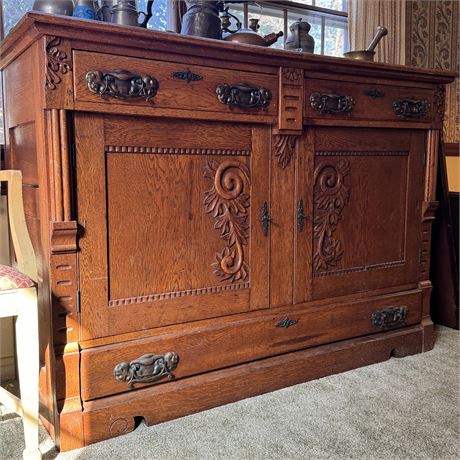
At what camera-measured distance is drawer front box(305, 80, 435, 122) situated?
1.81 m

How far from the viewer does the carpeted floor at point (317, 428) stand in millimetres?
1432

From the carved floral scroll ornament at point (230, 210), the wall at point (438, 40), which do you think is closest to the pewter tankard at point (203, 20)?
the carved floral scroll ornament at point (230, 210)

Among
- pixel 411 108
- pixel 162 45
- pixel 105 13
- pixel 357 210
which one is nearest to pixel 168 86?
pixel 162 45

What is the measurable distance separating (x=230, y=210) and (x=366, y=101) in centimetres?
70

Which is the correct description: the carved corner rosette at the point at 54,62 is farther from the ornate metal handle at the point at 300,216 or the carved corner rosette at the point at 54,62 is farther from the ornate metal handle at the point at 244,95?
the ornate metal handle at the point at 300,216

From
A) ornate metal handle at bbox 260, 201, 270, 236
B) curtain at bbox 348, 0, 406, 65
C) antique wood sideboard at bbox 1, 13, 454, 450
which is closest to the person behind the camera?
antique wood sideboard at bbox 1, 13, 454, 450

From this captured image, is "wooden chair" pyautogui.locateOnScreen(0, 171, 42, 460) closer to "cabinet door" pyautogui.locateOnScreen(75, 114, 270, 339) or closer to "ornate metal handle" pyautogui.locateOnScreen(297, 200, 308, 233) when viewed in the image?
"cabinet door" pyautogui.locateOnScreen(75, 114, 270, 339)

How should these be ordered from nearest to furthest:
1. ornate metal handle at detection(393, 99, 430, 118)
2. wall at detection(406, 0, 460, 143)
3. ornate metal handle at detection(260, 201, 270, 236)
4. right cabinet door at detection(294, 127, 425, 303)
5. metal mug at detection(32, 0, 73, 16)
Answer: metal mug at detection(32, 0, 73, 16), ornate metal handle at detection(260, 201, 270, 236), right cabinet door at detection(294, 127, 425, 303), ornate metal handle at detection(393, 99, 430, 118), wall at detection(406, 0, 460, 143)

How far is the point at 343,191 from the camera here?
1.93 metres

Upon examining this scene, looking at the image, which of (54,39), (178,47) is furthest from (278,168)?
(54,39)

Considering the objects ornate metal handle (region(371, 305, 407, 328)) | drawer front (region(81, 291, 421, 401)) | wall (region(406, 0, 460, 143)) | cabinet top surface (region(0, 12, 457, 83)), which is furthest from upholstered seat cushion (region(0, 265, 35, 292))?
wall (region(406, 0, 460, 143))

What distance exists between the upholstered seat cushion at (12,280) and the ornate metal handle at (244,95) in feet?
2.57

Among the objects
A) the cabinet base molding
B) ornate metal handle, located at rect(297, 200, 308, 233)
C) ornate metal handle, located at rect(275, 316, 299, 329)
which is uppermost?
ornate metal handle, located at rect(297, 200, 308, 233)

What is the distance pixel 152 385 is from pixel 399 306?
108 cm
